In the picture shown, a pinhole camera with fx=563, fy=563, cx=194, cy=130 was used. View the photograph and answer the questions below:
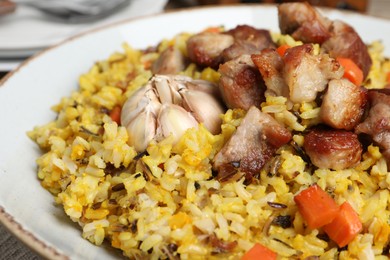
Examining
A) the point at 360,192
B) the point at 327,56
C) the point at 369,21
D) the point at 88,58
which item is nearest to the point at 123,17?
the point at 88,58

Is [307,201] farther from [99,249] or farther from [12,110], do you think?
[12,110]

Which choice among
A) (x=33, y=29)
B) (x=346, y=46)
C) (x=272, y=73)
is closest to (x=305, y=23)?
(x=346, y=46)

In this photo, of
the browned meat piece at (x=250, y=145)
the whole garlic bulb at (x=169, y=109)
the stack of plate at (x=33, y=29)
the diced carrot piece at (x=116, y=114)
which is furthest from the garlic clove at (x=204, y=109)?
the stack of plate at (x=33, y=29)

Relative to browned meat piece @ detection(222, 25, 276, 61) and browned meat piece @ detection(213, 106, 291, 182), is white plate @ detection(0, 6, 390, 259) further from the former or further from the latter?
browned meat piece @ detection(222, 25, 276, 61)

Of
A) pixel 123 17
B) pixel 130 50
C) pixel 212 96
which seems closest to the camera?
pixel 212 96

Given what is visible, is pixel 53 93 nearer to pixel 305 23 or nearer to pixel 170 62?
pixel 170 62

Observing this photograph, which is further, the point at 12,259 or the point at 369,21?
the point at 369,21

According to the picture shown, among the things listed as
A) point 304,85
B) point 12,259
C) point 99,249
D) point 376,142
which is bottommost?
point 12,259
